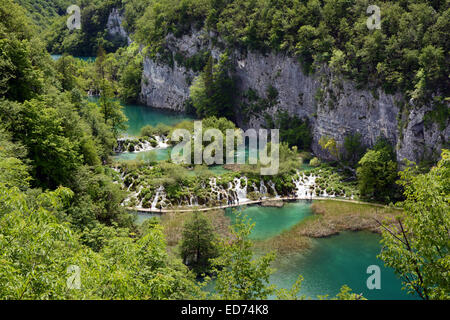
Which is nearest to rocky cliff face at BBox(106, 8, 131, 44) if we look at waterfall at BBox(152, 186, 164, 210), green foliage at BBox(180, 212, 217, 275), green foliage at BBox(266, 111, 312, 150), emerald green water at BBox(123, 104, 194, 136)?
emerald green water at BBox(123, 104, 194, 136)

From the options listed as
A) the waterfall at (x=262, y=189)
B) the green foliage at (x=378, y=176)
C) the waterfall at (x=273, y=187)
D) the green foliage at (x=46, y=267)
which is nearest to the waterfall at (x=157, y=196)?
the waterfall at (x=262, y=189)

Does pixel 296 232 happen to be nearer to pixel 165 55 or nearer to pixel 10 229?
pixel 10 229

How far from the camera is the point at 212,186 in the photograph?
39.7m

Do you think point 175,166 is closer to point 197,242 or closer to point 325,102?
point 197,242

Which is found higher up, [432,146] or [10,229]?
[10,229]

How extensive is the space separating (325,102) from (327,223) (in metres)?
19.5

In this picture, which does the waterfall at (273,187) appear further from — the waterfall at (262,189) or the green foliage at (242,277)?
the green foliage at (242,277)

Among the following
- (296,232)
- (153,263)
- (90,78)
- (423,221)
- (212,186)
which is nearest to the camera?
(423,221)

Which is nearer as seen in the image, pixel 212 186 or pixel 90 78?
pixel 212 186

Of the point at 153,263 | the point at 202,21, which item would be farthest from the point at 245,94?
the point at 153,263

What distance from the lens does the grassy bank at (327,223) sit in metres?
30.4

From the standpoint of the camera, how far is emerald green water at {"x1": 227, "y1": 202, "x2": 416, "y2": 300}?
25.2m

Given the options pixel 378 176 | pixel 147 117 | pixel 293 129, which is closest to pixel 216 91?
pixel 293 129
